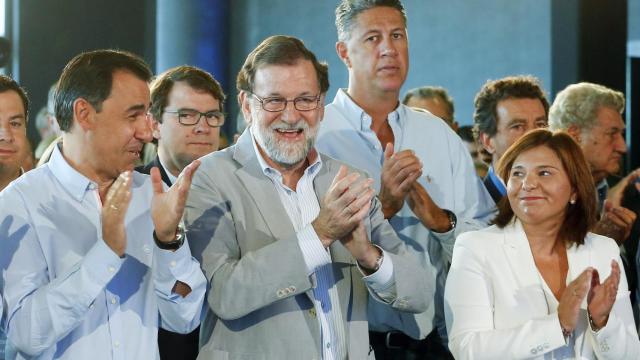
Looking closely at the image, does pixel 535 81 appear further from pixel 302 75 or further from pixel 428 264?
pixel 302 75

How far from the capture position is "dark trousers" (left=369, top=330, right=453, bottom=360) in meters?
3.13

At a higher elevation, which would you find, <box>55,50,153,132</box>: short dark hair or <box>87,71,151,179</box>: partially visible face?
<box>55,50,153,132</box>: short dark hair

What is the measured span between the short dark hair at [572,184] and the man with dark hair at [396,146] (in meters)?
0.31

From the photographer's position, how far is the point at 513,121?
148 inches

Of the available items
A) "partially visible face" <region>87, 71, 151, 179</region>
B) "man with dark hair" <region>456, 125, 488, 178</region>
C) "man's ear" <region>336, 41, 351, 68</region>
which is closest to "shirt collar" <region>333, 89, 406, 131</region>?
"man's ear" <region>336, 41, 351, 68</region>

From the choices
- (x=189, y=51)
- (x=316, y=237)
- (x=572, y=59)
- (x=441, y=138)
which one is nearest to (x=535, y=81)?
(x=441, y=138)

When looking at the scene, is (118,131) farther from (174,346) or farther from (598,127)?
(598,127)

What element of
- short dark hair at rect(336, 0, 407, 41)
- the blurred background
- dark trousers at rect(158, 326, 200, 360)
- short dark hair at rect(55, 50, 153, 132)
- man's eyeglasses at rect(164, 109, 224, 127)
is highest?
the blurred background

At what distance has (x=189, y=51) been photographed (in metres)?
7.58

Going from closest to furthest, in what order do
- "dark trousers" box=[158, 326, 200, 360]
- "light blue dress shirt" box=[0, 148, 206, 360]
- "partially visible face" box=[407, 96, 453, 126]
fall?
"light blue dress shirt" box=[0, 148, 206, 360] → "dark trousers" box=[158, 326, 200, 360] → "partially visible face" box=[407, 96, 453, 126]

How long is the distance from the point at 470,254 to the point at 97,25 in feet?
18.4

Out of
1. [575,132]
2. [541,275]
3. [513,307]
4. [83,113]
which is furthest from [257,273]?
[575,132]

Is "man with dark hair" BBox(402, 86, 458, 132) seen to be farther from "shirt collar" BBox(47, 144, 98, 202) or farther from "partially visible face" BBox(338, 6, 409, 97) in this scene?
"shirt collar" BBox(47, 144, 98, 202)

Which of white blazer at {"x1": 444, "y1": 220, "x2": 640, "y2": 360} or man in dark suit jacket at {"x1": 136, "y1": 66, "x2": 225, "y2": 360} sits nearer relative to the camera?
white blazer at {"x1": 444, "y1": 220, "x2": 640, "y2": 360}
